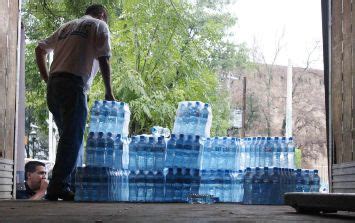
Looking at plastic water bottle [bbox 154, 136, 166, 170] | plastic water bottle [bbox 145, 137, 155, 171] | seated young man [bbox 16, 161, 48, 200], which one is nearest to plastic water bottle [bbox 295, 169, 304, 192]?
plastic water bottle [bbox 154, 136, 166, 170]

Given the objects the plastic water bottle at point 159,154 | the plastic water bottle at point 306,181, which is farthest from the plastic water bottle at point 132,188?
the plastic water bottle at point 306,181

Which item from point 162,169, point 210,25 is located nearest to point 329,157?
point 162,169

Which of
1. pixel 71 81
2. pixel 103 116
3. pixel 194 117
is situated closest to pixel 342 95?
pixel 194 117

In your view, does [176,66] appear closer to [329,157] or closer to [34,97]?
[34,97]

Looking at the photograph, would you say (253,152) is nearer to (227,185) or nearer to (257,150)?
(257,150)

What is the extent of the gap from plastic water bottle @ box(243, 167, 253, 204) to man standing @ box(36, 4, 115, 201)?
1.66 meters

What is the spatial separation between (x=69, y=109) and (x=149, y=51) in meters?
11.2

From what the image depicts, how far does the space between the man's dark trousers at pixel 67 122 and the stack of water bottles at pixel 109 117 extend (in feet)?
3.54

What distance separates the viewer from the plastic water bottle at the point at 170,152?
20.0ft

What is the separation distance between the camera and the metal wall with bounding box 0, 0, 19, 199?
6023 millimetres

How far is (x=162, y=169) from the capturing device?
612 centimetres

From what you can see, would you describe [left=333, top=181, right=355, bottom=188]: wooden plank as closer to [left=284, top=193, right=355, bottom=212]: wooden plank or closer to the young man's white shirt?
[left=284, top=193, right=355, bottom=212]: wooden plank

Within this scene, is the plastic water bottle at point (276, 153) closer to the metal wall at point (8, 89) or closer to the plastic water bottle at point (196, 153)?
the plastic water bottle at point (196, 153)

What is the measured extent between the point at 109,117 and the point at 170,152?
0.79 meters
